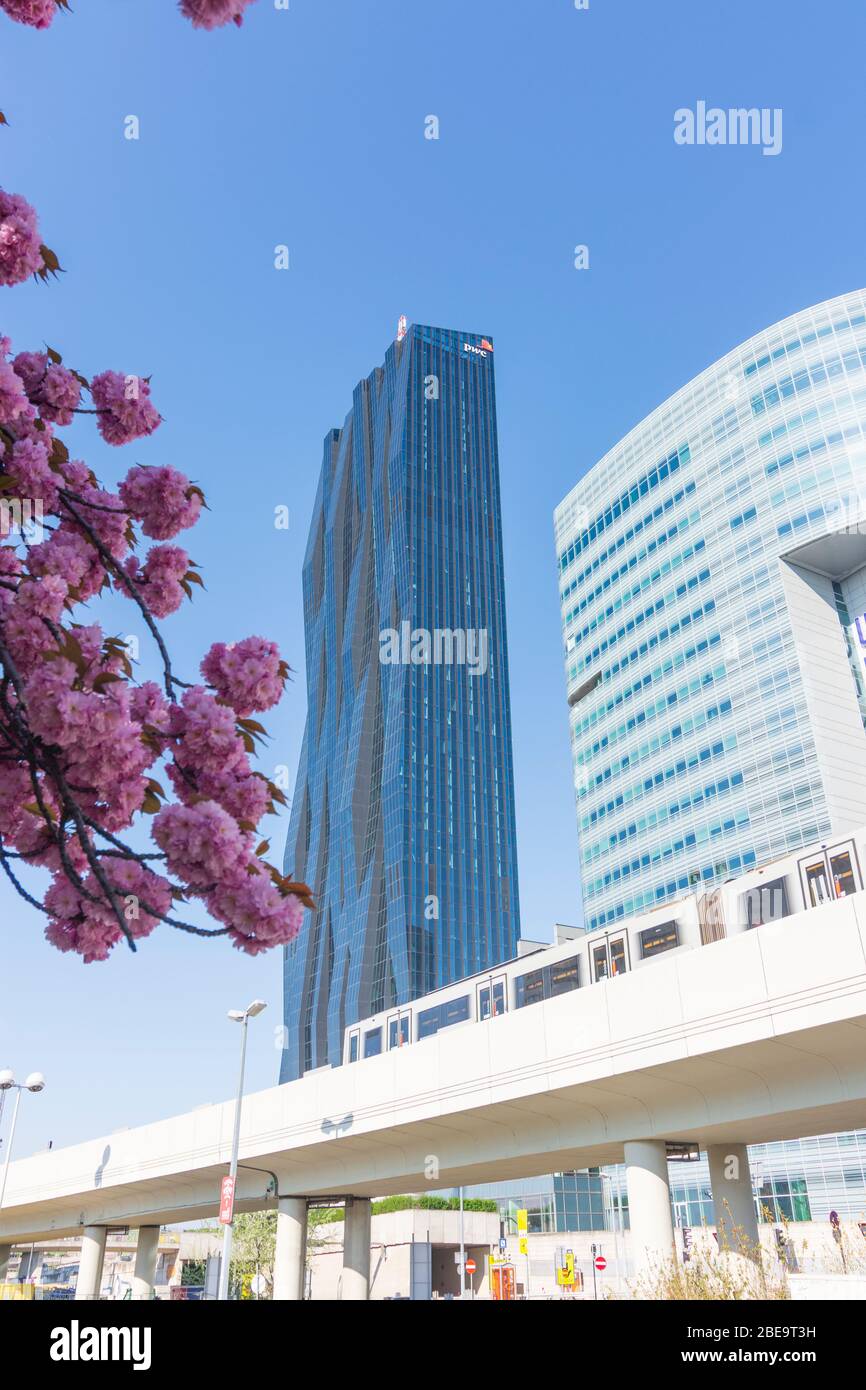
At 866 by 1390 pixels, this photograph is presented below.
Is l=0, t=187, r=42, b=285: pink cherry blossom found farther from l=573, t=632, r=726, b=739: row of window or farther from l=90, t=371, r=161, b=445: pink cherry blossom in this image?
l=573, t=632, r=726, b=739: row of window

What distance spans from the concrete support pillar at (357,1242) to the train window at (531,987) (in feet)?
32.0

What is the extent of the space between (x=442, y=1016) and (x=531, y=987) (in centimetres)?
653

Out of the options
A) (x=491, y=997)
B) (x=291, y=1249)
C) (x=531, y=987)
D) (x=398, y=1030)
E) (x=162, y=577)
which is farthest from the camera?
(x=398, y=1030)

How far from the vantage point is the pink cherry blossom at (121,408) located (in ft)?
20.0

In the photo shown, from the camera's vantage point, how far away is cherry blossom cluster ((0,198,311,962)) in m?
4.02

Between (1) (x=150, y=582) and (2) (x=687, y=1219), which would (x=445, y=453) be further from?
(1) (x=150, y=582)

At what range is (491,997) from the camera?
126 feet

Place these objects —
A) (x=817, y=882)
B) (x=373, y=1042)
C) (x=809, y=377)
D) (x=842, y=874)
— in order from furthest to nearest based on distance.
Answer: (x=809, y=377), (x=373, y=1042), (x=817, y=882), (x=842, y=874)

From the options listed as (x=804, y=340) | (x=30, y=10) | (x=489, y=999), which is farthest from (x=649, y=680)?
(x=30, y=10)

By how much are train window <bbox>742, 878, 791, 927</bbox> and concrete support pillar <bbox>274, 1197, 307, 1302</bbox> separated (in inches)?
783

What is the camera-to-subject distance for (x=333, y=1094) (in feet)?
95.2

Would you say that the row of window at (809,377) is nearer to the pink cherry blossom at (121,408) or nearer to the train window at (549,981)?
the train window at (549,981)

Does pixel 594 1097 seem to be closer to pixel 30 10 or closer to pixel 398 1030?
pixel 398 1030
